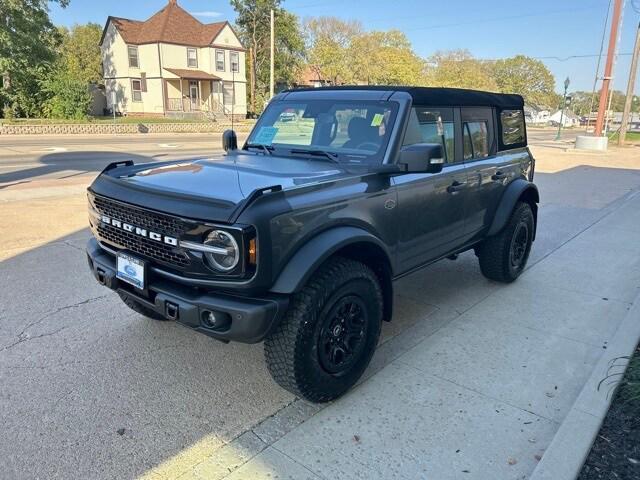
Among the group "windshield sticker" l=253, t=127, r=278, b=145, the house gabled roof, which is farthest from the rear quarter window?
the house gabled roof

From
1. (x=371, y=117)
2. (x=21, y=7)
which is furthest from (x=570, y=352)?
(x=21, y=7)

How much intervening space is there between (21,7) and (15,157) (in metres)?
15.1

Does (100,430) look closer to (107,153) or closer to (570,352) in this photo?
(570,352)

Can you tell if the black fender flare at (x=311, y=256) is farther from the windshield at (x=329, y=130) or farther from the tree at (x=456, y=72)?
the tree at (x=456, y=72)

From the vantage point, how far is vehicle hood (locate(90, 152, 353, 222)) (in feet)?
8.34

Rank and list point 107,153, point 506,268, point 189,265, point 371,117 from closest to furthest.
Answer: point 189,265 → point 371,117 → point 506,268 → point 107,153

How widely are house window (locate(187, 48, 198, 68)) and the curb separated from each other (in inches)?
1640

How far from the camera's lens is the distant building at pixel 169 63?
38.7 meters

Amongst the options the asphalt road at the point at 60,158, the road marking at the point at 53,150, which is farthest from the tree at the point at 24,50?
the road marking at the point at 53,150

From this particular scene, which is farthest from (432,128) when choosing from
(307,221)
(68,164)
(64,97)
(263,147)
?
(64,97)

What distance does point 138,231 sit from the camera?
2.83 metres

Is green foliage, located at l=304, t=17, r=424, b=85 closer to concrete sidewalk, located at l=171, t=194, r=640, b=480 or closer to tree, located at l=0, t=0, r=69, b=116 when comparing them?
tree, located at l=0, t=0, r=69, b=116

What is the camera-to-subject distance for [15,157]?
589 inches

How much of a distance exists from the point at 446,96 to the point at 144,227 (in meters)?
2.60
